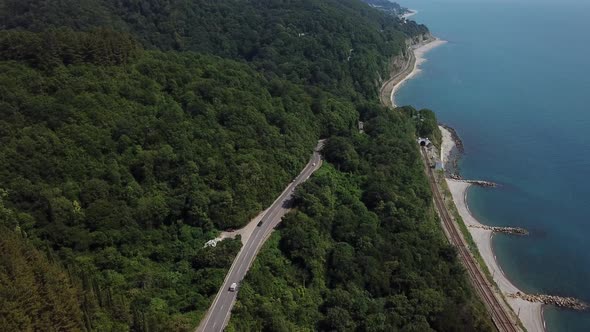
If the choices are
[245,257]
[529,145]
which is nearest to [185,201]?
[245,257]

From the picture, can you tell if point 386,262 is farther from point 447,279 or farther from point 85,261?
point 85,261

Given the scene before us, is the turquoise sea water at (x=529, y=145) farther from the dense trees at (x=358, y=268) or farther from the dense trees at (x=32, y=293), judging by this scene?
the dense trees at (x=32, y=293)

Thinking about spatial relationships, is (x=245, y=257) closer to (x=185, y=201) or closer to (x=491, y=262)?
(x=185, y=201)

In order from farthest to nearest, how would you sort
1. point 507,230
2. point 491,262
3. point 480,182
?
point 480,182, point 507,230, point 491,262

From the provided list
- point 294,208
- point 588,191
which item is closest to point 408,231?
point 294,208

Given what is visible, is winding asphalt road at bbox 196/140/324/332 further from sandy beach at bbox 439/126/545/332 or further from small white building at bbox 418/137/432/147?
small white building at bbox 418/137/432/147
